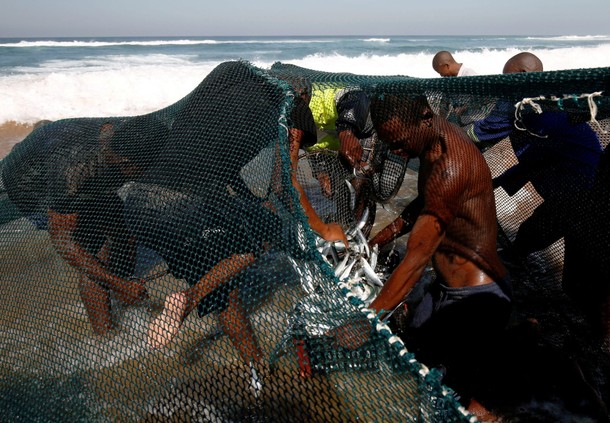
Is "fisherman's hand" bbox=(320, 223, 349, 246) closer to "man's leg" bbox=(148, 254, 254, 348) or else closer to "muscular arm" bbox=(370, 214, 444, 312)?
"muscular arm" bbox=(370, 214, 444, 312)

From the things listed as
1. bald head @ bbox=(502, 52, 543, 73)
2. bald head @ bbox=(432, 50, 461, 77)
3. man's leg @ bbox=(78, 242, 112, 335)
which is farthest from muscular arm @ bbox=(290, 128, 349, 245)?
bald head @ bbox=(432, 50, 461, 77)

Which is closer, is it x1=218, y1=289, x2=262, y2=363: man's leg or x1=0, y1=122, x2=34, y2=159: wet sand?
x1=218, y1=289, x2=262, y2=363: man's leg

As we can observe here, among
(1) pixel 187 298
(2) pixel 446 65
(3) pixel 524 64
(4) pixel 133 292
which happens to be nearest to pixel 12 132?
(2) pixel 446 65

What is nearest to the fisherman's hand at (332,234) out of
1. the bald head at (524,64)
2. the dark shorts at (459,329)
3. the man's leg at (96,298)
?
the dark shorts at (459,329)

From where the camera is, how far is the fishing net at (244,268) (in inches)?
64.7

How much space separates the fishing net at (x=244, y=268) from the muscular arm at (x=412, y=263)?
0.85 ft

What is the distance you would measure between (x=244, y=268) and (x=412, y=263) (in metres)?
Result: 0.83

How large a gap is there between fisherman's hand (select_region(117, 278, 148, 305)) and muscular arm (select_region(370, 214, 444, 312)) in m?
1.14

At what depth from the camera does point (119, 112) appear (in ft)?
38.8

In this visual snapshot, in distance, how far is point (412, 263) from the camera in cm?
214

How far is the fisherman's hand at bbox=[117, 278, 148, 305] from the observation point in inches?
85.5

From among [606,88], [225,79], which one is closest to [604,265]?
[606,88]

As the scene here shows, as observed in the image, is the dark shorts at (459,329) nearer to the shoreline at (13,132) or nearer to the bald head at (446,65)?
the bald head at (446,65)

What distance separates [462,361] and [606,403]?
Answer: 0.86m
